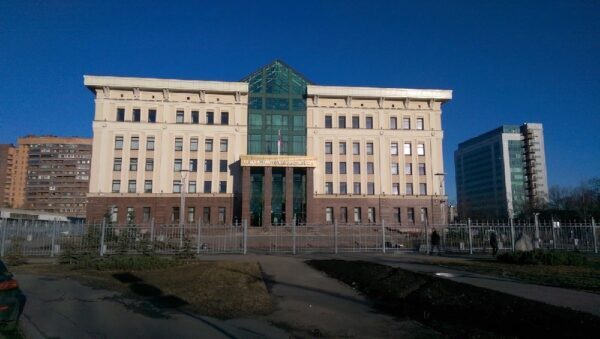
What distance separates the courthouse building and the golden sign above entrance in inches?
5.0

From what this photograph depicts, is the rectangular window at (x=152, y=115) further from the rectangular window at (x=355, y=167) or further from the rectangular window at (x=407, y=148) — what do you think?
the rectangular window at (x=407, y=148)

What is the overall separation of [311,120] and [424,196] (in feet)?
60.9

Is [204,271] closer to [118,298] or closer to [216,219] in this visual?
[118,298]

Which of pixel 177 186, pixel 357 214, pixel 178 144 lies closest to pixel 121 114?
pixel 178 144

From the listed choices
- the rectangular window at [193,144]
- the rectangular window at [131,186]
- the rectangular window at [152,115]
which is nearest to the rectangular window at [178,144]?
the rectangular window at [193,144]

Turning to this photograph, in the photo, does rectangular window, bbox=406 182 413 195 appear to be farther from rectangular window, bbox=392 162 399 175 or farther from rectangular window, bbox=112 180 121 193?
rectangular window, bbox=112 180 121 193

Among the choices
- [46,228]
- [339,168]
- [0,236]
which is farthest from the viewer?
[339,168]

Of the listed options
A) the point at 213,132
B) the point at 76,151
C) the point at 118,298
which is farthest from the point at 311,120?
the point at 76,151

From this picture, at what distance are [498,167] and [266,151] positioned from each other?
101 metres

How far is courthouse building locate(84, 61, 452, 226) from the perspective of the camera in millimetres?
55125

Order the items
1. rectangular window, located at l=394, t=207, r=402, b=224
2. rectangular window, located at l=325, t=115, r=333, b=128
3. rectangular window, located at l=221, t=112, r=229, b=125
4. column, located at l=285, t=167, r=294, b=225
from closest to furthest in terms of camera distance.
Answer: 1. column, located at l=285, t=167, r=294, b=225
2. rectangular window, located at l=394, t=207, r=402, b=224
3. rectangular window, located at l=221, t=112, r=229, b=125
4. rectangular window, located at l=325, t=115, r=333, b=128

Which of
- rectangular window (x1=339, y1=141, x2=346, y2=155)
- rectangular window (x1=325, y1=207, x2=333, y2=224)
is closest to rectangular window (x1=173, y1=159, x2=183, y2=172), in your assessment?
rectangular window (x1=325, y1=207, x2=333, y2=224)

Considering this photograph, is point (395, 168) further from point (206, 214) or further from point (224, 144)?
point (206, 214)

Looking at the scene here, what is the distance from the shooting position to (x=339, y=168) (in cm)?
5881
